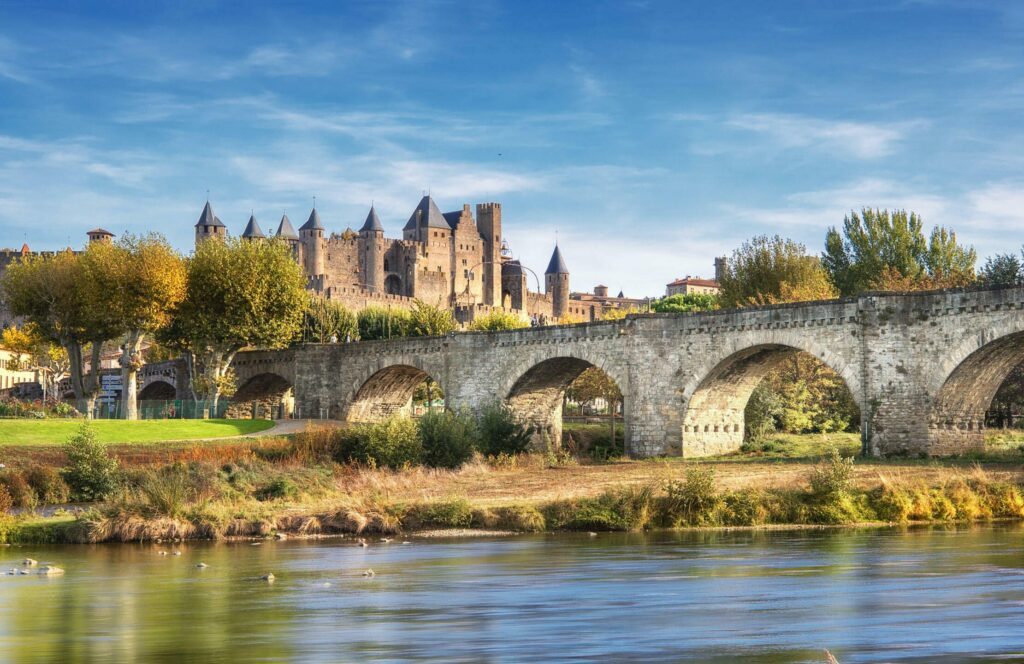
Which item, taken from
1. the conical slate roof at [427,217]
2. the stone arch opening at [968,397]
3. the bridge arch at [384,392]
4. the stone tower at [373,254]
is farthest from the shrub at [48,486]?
the conical slate roof at [427,217]

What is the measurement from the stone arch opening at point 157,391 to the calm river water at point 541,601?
6058 centimetres

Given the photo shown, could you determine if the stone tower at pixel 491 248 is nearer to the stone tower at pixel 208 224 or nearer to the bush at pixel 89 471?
the stone tower at pixel 208 224

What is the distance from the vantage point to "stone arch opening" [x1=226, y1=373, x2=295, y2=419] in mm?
69125

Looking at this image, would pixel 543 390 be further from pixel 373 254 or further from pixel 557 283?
pixel 557 283

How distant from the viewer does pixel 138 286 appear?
195 feet

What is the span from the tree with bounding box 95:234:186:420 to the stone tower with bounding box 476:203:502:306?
92.8 meters

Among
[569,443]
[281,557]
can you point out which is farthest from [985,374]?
[281,557]

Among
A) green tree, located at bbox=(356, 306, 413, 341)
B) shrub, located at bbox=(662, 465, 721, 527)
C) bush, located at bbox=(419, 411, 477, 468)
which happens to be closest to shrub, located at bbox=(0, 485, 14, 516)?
bush, located at bbox=(419, 411, 477, 468)

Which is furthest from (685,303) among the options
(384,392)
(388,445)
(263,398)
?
(388,445)

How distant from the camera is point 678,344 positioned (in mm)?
45531

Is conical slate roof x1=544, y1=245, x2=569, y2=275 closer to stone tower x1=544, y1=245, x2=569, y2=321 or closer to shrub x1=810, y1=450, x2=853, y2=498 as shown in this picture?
stone tower x1=544, y1=245, x2=569, y2=321

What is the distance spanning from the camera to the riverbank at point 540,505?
96.1ft

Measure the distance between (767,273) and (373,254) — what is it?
8113cm

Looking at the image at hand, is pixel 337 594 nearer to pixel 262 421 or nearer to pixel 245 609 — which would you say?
Answer: pixel 245 609
